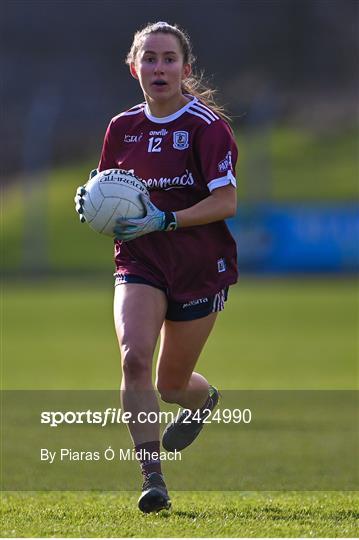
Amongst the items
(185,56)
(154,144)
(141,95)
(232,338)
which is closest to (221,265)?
(154,144)

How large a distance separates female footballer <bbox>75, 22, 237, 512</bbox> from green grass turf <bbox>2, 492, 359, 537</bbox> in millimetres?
333

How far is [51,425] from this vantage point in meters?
9.03

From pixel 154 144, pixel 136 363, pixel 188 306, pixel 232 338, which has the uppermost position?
pixel 154 144

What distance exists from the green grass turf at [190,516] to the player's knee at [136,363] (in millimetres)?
662

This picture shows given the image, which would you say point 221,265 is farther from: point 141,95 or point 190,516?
point 141,95

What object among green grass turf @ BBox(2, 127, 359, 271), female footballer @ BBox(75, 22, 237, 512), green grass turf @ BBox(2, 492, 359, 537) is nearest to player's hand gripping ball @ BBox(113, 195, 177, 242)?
female footballer @ BBox(75, 22, 237, 512)

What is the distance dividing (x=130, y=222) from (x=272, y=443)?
10.1ft

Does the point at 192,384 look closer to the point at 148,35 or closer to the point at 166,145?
the point at 166,145

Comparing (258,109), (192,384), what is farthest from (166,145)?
(258,109)

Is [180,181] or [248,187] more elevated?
[180,181]

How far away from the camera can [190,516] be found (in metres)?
5.53

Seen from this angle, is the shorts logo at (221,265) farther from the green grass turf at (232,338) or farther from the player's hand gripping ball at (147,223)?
the green grass turf at (232,338)

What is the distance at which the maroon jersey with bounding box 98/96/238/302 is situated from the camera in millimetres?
5938

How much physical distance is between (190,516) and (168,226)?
4.62 ft
